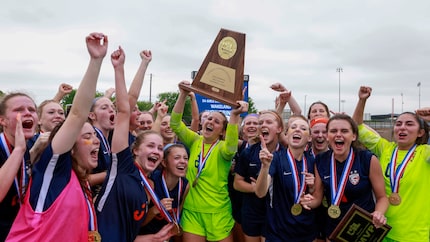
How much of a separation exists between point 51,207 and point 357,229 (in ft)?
9.44

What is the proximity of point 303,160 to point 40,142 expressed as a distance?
2.89 meters

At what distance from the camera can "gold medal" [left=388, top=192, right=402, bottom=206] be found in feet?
13.4

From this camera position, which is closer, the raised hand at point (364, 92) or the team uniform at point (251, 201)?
the raised hand at point (364, 92)

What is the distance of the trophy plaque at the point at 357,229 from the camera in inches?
147

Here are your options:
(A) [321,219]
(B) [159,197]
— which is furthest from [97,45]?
(A) [321,219]

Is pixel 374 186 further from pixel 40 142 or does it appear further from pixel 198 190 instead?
pixel 40 142

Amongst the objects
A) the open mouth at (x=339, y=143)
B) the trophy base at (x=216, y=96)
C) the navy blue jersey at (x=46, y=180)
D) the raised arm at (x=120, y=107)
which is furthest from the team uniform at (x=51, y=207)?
the open mouth at (x=339, y=143)

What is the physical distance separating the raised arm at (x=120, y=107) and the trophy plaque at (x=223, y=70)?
4.57 ft

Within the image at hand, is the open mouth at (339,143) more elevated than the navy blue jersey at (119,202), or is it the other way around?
the open mouth at (339,143)

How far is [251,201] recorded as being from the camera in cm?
494

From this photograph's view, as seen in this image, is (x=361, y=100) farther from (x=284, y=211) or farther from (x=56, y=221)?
(x=56, y=221)

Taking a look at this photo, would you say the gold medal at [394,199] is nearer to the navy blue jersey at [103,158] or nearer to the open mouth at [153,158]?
the open mouth at [153,158]

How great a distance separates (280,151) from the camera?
15.0ft

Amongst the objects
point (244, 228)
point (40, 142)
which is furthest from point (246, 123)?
point (40, 142)
